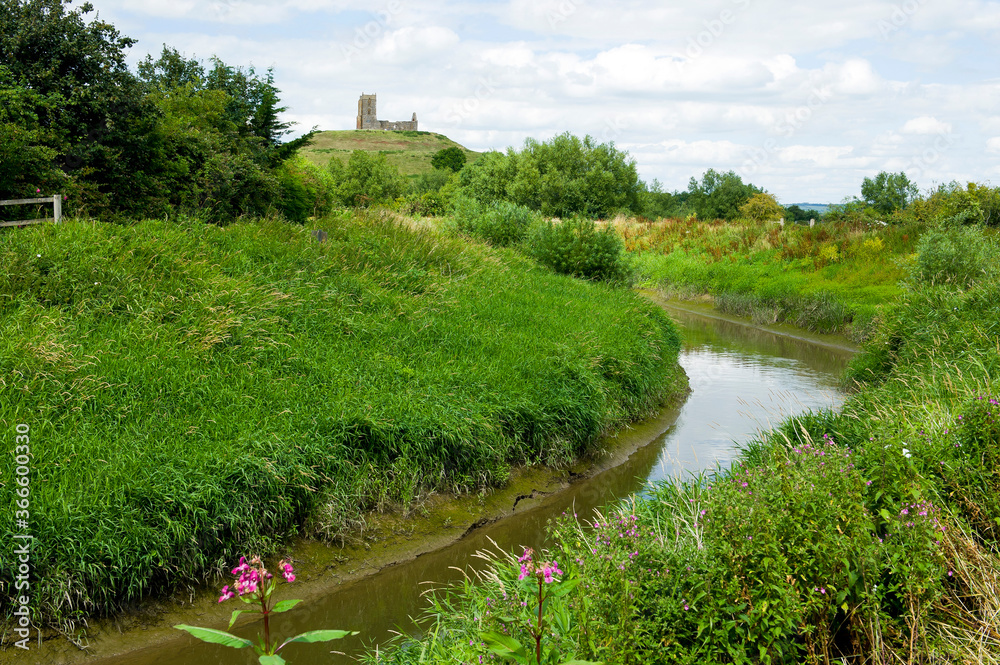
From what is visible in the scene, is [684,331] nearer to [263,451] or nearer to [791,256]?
[791,256]

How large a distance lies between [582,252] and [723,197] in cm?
5581

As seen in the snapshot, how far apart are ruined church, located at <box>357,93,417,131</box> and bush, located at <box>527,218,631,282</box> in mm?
121331

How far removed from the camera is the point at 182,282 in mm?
9672

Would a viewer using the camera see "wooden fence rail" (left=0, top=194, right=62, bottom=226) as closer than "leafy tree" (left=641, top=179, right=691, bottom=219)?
Yes

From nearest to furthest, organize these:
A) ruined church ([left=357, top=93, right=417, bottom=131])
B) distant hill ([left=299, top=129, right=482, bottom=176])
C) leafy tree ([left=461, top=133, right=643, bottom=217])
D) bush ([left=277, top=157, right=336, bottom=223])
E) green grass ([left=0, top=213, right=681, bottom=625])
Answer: green grass ([left=0, top=213, right=681, bottom=625])
bush ([left=277, top=157, right=336, bottom=223])
leafy tree ([left=461, top=133, right=643, bottom=217])
distant hill ([left=299, top=129, right=482, bottom=176])
ruined church ([left=357, top=93, right=417, bottom=131])

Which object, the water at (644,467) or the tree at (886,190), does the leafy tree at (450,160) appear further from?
the water at (644,467)

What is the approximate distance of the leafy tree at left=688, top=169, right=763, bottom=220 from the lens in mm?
68125

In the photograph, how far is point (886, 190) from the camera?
58.7 meters

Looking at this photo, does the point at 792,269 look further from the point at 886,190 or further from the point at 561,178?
the point at 886,190

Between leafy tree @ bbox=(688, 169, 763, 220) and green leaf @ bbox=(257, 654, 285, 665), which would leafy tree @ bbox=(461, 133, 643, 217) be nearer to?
leafy tree @ bbox=(688, 169, 763, 220)

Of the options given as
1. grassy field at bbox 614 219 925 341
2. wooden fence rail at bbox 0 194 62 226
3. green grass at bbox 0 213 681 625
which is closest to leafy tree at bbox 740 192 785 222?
grassy field at bbox 614 219 925 341

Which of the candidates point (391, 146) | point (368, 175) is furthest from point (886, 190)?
point (391, 146)

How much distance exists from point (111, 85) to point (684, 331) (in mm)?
15360

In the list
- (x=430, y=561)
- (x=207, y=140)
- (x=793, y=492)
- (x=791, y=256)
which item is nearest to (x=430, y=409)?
(x=430, y=561)
